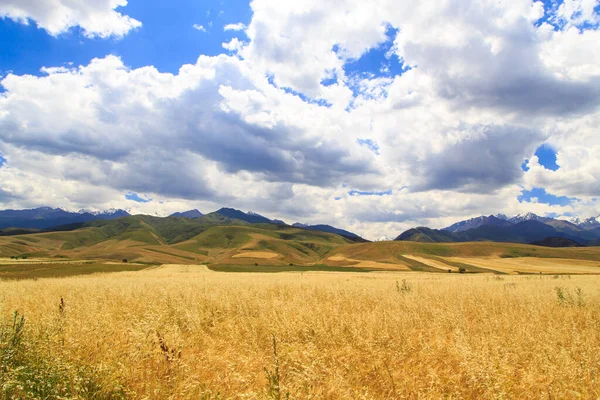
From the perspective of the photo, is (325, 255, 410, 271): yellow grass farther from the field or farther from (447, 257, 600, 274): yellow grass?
the field

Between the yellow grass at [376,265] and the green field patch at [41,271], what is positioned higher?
the green field patch at [41,271]

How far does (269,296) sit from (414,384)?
29.4 ft

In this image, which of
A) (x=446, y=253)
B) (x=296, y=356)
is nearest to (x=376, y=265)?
(x=446, y=253)

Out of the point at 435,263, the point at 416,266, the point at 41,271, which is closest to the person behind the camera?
the point at 41,271

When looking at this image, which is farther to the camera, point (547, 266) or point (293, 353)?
point (547, 266)

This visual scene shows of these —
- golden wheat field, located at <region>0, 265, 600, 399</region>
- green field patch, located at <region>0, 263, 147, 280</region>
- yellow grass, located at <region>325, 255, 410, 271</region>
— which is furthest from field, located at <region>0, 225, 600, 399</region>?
yellow grass, located at <region>325, 255, 410, 271</region>

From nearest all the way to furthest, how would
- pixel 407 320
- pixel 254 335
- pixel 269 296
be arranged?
pixel 254 335 < pixel 407 320 < pixel 269 296

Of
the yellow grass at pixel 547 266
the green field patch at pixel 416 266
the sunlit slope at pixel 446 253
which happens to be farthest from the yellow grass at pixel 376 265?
the yellow grass at pixel 547 266

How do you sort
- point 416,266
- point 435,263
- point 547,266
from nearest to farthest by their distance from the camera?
point 547,266
point 416,266
point 435,263

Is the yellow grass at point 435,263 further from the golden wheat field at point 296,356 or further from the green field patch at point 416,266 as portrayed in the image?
the golden wheat field at point 296,356

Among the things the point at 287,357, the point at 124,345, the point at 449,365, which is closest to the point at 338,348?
the point at 287,357

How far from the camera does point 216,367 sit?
233 inches

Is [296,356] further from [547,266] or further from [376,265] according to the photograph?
[547,266]

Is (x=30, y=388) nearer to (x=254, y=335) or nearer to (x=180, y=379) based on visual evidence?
(x=180, y=379)
